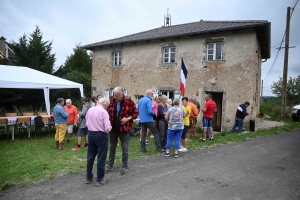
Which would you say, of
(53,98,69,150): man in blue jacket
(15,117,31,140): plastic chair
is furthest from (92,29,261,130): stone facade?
(53,98,69,150): man in blue jacket

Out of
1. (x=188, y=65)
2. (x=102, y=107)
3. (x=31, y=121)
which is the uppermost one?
(x=188, y=65)

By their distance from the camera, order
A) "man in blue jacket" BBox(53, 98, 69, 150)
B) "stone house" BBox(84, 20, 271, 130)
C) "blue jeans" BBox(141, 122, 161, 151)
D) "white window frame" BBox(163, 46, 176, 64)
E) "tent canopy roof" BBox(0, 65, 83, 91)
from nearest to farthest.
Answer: "blue jeans" BBox(141, 122, 161, 151), "man in blue jacket" BBox(53, 98, 69, 150), "tent canopy roof" BBox(0, 65, 83, 91), "stone house" BBox(84, 20, 271, 130), "white window frame" BBox(163, 46, 176, 64)

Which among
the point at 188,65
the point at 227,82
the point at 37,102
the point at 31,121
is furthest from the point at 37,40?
the point at 227,82

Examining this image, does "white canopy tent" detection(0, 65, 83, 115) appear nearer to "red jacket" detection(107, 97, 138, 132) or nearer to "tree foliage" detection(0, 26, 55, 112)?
"red jacket" detection(107, 97, 138, 132)

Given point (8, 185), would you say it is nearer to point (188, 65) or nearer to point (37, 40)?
point (188, 65)

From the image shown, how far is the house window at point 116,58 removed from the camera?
49.4ft

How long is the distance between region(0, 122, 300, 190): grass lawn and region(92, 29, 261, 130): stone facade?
2829mm

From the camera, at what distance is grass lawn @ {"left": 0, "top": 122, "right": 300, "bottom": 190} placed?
14.5 ft

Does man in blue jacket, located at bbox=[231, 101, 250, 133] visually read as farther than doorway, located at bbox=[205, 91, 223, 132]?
No

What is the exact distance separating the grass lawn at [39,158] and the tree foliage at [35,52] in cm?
1462

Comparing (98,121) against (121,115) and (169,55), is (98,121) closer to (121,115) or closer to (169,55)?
(121,115)

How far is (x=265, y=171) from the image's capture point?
4781 millimetres

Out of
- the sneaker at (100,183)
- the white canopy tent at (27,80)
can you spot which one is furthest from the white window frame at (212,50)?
the sneaker at (100,183)

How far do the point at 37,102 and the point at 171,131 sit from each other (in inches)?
749
